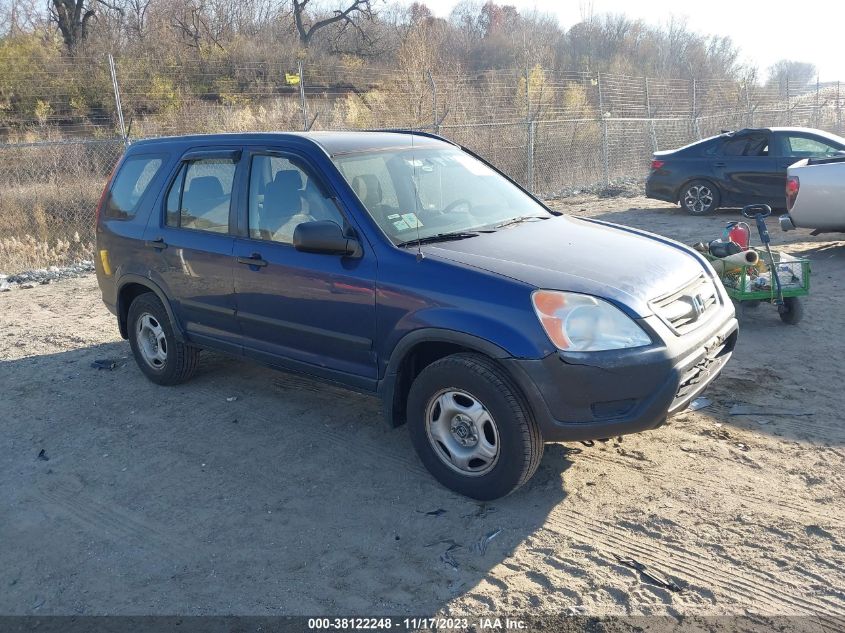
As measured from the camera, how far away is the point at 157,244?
527cm

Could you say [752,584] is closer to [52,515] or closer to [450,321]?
[450,321]

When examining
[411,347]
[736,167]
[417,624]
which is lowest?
[417,624]

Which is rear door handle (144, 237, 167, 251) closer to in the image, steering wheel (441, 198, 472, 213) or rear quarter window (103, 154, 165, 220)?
rear quarter window (103, 154, 165, 220)

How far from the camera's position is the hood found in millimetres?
3479

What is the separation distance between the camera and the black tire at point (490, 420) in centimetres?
343

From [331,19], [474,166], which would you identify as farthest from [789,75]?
[474,166]

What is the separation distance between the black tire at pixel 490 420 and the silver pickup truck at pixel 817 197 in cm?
645

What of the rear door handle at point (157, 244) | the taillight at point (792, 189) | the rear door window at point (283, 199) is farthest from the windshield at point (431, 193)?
the taillight at point (792, 189)

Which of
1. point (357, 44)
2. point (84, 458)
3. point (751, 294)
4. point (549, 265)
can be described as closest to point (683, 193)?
point (751, 294)

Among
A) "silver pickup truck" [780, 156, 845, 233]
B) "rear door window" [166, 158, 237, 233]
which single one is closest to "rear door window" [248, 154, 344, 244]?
"rear door window" [166, 158, 237, 233]

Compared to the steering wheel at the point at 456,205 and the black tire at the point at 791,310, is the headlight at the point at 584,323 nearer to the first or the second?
the steering wheel at the point at 456,205

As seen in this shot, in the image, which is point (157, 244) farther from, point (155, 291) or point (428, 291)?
point (428, 291)

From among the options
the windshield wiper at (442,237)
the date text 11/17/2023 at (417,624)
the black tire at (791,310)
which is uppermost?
the windshield wiper at (442,237)

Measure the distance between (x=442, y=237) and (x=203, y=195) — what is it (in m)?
1.95
